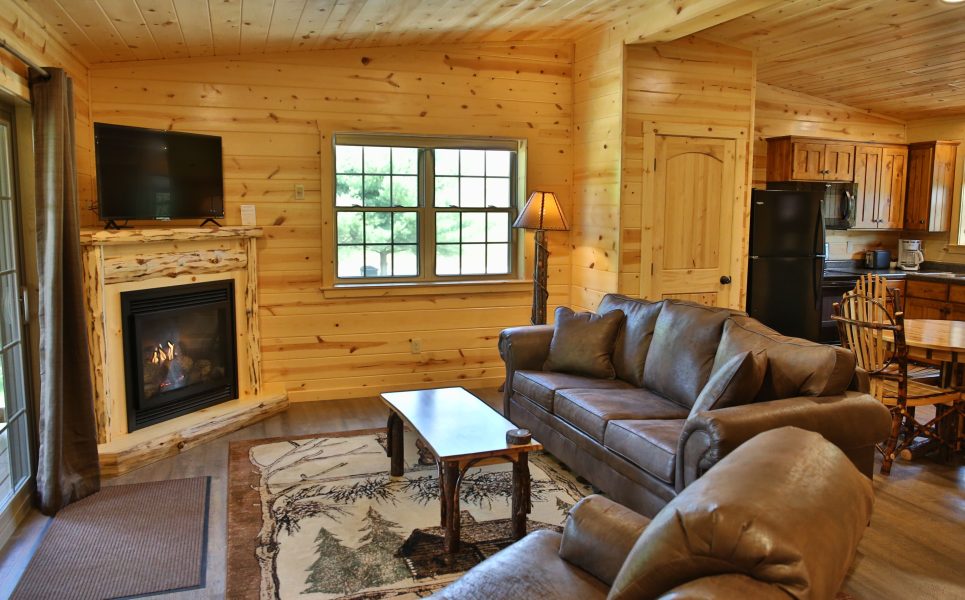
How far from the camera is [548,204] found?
527 cm

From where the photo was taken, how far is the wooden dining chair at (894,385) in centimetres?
393

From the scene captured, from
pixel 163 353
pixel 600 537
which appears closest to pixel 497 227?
pixel 163 353

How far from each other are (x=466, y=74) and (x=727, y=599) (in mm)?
4922

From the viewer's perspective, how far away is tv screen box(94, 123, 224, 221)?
413 cm

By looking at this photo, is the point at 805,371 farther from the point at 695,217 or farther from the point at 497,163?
the point at 497,163

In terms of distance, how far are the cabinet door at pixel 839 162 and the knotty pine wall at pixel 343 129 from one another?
106 inches

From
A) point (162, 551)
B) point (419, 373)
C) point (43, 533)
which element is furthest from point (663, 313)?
point (43, 533)

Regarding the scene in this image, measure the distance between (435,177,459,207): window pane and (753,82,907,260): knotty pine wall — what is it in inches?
118

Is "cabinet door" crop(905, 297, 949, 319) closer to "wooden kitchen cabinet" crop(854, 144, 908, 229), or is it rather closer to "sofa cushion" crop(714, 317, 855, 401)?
"wooden kitchen cabinet" crop(854, 144, 908, 229)

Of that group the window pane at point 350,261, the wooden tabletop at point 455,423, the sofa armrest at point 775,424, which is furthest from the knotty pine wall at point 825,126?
the wooden tabletop at point 455,423

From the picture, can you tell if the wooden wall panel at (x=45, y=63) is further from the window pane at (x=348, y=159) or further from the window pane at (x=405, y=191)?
the window pane at (x=405, y=191)

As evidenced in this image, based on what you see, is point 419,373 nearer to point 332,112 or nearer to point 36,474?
point 332,112

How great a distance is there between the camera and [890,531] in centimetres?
321

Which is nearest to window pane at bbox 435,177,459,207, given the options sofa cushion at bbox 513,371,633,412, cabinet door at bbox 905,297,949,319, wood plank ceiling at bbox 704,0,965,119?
sofa cushion at bbox 513,371,633,412
